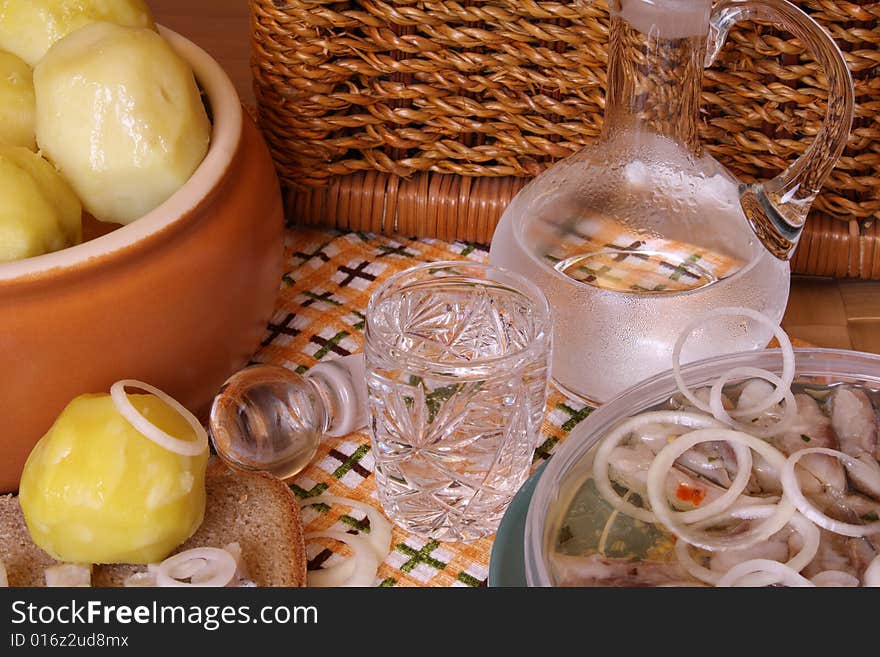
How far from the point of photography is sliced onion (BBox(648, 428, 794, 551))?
1.87 ft

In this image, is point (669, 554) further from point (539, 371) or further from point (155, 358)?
point (155, 358)

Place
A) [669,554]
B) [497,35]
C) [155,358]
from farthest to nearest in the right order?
1. [497,35]
2. [155,358]
3. [669,554]

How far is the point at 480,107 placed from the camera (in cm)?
82

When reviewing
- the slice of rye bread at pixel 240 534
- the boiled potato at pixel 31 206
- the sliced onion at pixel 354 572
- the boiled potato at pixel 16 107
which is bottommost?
the sliced onion at pixel 354 572

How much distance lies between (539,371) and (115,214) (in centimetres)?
26

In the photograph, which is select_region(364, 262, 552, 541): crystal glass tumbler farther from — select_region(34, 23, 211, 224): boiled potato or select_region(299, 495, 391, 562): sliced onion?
select_region(34, 23, 211, 224): boiled potato

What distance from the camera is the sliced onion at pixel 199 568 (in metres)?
0.60

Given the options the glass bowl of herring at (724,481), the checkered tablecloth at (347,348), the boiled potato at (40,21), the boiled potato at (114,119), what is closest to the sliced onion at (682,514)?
the glass bowl of herring at (724,481)

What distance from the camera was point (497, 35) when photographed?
2.58 feet

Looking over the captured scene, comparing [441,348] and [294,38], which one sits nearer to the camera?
[441,348]

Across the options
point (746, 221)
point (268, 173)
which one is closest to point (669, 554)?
point (746, 221)

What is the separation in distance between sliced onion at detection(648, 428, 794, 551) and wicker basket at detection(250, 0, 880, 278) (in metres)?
0.27

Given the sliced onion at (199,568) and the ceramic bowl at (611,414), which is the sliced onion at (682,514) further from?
the sliced onion at (199,568)

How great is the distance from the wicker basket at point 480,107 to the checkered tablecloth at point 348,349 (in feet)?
0.07
